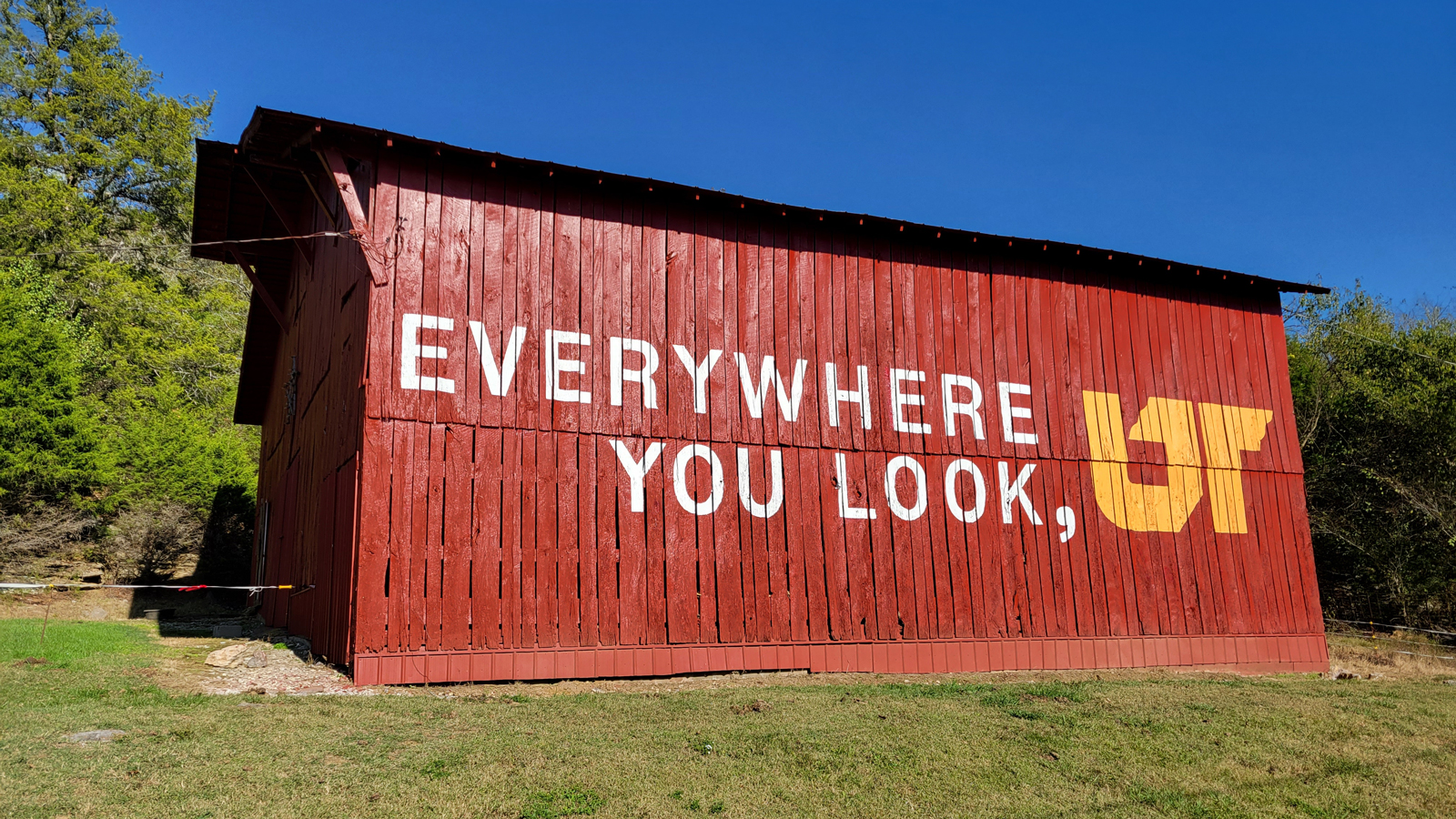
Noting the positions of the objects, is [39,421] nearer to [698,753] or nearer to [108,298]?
[108,298]

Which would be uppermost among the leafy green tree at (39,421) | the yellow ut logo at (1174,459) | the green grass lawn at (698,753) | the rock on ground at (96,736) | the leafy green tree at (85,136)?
the leafy green tree at (85,136)

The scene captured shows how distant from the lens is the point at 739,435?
514 inches

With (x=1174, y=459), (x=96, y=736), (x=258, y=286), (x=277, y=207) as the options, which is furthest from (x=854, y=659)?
(x=258, y=286)

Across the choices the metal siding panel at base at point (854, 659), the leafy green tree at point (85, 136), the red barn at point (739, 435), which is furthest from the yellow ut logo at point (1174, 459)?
the leafy green tree at point (85, 136)

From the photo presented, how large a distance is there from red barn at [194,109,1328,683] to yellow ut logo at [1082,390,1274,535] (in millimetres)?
48

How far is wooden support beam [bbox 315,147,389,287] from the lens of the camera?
1136 centimetres

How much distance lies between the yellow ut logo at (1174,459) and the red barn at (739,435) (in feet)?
0.16

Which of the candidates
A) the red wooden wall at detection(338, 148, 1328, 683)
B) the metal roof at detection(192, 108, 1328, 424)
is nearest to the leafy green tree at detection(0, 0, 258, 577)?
the metal roof at detection(192, 108, 1328, 424)

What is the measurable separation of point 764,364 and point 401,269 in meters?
4.92

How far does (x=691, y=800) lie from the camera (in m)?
6.16

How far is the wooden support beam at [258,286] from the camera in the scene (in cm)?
1808

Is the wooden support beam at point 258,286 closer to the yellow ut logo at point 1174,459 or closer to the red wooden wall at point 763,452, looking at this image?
the red wooden wall at point 763,452

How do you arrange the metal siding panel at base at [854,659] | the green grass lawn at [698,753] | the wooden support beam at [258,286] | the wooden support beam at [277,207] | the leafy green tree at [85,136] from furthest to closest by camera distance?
the leafy green tree at [85,136], the wooden support beam at [258,286], the wooden support beam at [277,207], the metal siding panel at base at [854,659], the green grass lawn at [698,753]

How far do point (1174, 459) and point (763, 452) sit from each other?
749 cm
